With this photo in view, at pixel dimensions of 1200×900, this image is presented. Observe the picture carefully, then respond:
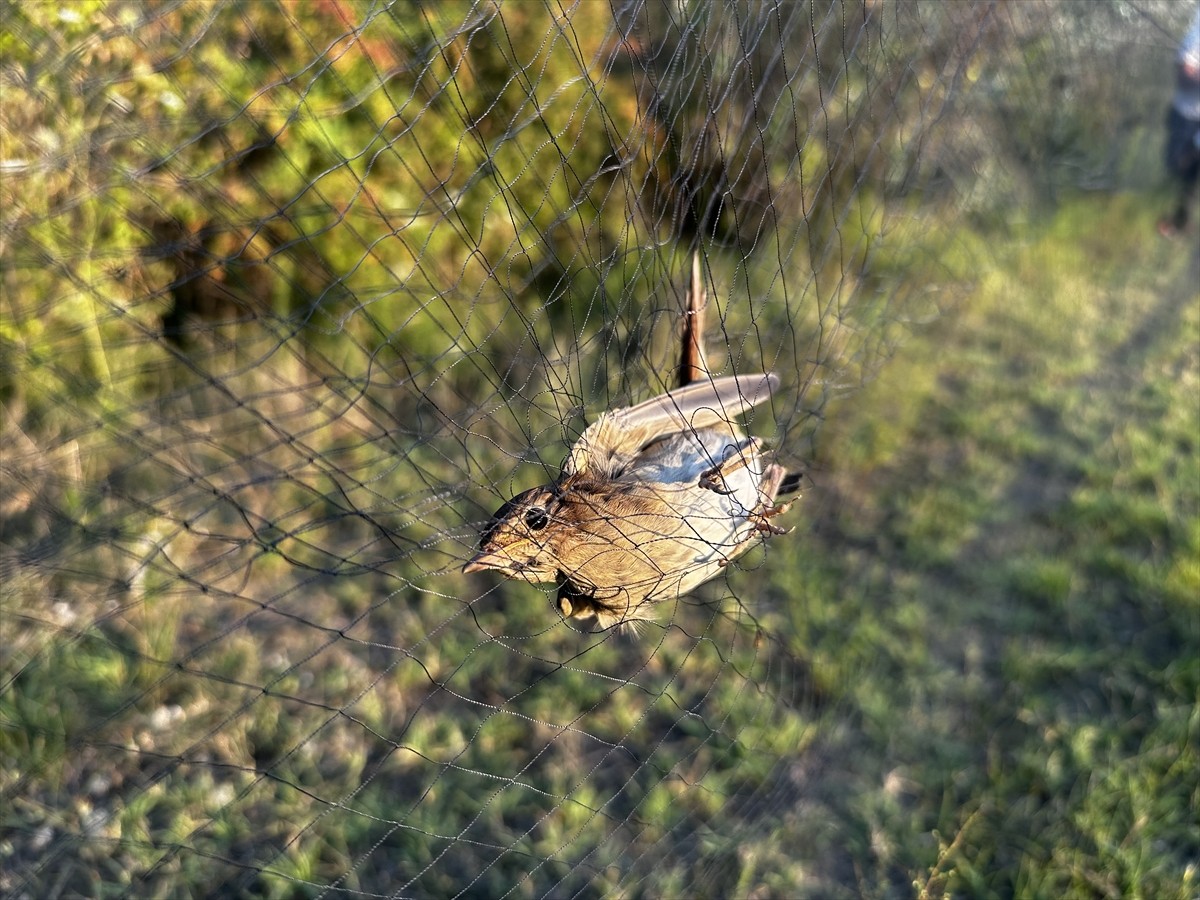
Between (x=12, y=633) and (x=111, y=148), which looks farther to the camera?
(x=111, y=148)

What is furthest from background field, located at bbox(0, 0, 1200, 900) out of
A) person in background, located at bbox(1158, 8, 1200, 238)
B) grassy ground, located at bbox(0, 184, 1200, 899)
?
person in background, located at bbox(1158, 8, 1200, 238)

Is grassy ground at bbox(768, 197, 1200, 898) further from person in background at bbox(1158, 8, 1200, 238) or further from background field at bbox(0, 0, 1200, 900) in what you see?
person in background at bbox(1158, 8, 1200, 238)

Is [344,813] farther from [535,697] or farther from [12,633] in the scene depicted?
[12,633]

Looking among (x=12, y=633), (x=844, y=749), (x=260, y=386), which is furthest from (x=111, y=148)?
(x=844, y=749)

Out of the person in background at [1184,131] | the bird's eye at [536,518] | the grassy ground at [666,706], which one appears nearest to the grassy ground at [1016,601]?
the grassy ground at [666,706]

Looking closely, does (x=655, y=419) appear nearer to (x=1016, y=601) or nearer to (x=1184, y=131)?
(x=1016, y=601)
